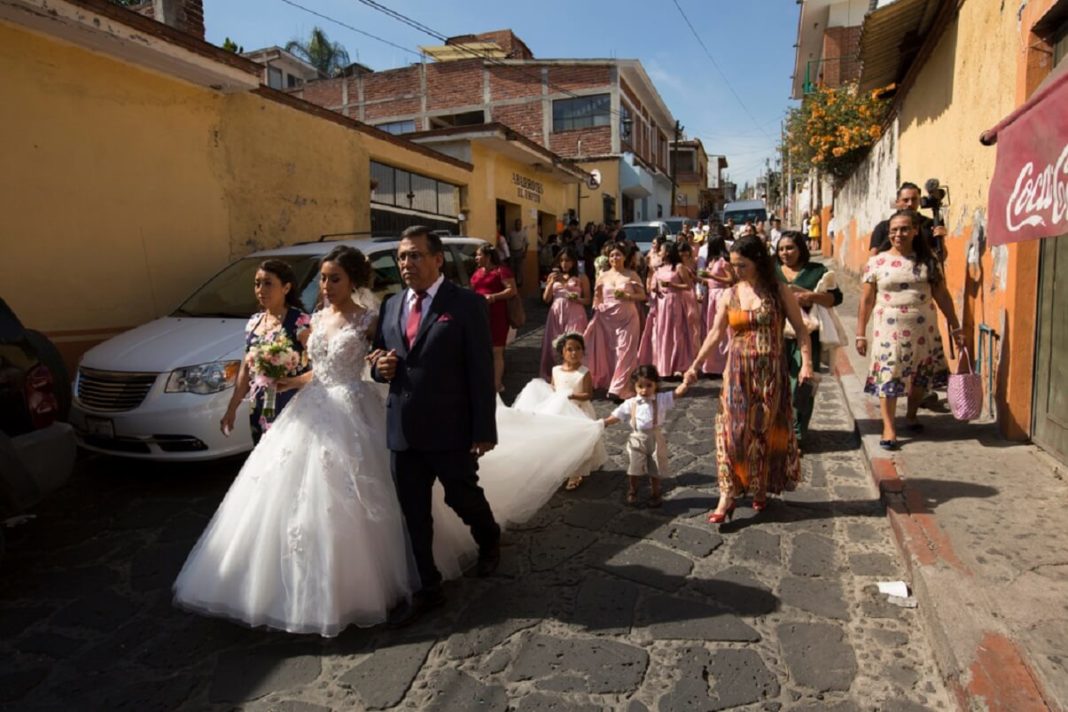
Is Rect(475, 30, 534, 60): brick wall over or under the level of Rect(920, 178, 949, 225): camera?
over

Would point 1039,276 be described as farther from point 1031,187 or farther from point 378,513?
point 378,513

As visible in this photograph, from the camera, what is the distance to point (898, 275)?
542 cm

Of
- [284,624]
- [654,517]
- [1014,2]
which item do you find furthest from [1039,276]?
[284,624]

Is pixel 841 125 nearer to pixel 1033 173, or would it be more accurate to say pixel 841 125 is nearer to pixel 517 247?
pixel 517 247

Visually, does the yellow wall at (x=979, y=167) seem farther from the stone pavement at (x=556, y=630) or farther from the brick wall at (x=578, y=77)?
the brick wall at (x=578, y=77)

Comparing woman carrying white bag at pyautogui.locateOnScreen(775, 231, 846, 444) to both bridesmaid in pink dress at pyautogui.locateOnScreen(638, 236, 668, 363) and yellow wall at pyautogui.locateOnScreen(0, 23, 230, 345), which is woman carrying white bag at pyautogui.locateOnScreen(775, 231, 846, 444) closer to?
bridesmaid in pink dress at pyautogui.locateOnScreen(638, 236, 668, 363)

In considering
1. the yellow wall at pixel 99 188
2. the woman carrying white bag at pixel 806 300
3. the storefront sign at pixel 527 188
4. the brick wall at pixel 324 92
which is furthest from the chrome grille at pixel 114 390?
the brick wall at pixel 324 92

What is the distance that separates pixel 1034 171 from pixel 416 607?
360 cm

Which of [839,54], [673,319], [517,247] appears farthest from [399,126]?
[673,319]

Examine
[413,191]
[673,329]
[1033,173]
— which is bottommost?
[673,329]

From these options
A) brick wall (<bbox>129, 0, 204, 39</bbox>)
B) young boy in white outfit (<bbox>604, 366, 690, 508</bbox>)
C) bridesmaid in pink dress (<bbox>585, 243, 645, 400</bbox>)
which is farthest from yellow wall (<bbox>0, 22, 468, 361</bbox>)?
young boy in white outfit (<bbox>604, 366, 690, 508</bbox>)

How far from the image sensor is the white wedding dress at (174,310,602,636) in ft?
10.9

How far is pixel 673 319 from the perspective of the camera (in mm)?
8875

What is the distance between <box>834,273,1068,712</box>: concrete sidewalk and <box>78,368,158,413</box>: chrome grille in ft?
17.4
